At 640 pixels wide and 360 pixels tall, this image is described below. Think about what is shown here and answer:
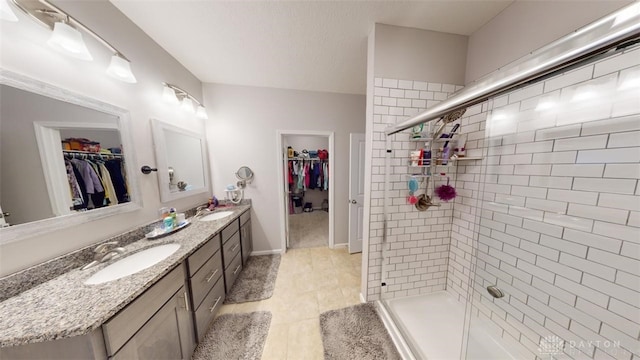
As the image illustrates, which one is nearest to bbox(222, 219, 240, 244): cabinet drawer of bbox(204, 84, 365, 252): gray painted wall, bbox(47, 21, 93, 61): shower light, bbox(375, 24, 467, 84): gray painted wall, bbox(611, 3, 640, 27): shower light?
bbox(204, 84, 365, 252): gray painted wall

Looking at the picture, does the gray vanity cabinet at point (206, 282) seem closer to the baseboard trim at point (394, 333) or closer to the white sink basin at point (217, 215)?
the white sink basin at point (217, 215)

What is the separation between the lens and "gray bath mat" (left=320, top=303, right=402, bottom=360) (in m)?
1.23

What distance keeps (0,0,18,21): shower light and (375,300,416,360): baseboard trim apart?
2764 millimetres

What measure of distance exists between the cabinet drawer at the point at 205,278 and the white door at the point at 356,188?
169 centimetres

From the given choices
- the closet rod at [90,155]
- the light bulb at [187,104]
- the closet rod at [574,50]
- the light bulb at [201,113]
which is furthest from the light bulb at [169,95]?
the closet rod at [574,50]

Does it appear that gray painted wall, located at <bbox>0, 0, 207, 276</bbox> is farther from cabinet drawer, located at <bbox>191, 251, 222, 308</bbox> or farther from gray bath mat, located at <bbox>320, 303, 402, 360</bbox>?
gray bath mat, located at <bbox>320, 303, 402, 360</bbox>

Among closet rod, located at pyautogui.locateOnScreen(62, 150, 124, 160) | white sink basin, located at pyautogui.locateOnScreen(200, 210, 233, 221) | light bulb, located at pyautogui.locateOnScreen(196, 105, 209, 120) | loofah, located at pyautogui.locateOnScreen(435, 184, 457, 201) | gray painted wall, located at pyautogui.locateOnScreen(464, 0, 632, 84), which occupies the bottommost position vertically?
white sink basin, located at pyautogui.locateOnScreen(200, 210, 233, 221)

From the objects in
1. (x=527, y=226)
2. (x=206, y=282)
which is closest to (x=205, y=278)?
(x=206, y=282)

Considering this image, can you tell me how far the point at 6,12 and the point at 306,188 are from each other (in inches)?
144

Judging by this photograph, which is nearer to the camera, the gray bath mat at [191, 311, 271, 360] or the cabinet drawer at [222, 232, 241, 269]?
the gray bath mat at [191, 311, 271, 360]

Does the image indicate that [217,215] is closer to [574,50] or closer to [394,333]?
[394,333]

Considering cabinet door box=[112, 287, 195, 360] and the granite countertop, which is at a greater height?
the granite countertop

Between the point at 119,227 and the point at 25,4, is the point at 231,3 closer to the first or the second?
the point at 25,4

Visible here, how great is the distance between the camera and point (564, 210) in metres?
1.00
